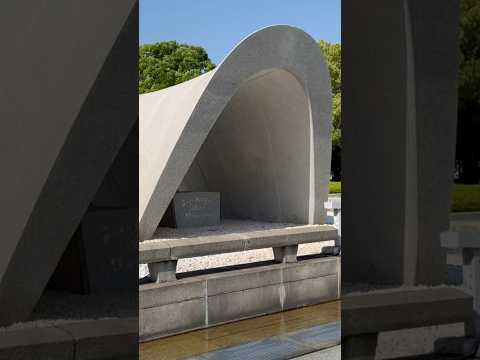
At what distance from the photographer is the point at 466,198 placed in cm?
375

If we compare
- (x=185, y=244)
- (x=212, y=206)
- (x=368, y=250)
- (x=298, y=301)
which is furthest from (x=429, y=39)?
(x=212, y=206)

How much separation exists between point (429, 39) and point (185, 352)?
16.8 feet

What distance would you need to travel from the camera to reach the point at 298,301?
30.4 feet

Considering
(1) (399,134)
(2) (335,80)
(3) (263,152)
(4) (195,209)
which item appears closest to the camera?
(1) (399,134)

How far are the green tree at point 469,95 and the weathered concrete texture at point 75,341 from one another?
265cm

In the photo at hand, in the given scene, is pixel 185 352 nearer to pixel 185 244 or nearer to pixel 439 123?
pixel 185 244

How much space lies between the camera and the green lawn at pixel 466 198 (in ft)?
12.2

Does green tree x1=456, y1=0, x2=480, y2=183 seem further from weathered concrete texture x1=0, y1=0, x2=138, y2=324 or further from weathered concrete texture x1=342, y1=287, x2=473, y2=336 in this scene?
weathered concrete texture x1=0, y1=0, x2=138, y2=324

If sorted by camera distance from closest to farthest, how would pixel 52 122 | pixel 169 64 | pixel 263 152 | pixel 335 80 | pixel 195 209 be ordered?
pixel 52 122, pixel 195 209, pixel 263 152, pixel 335 80, pixel 169 64

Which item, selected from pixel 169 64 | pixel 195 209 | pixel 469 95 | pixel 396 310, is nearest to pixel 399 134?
pixel 469 95

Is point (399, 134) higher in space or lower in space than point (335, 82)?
lower

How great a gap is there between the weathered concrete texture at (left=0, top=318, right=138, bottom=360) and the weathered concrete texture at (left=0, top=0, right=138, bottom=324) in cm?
14

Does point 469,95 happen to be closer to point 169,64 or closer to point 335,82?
point 335,82

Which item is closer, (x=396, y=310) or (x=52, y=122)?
(x=52, y=122)
